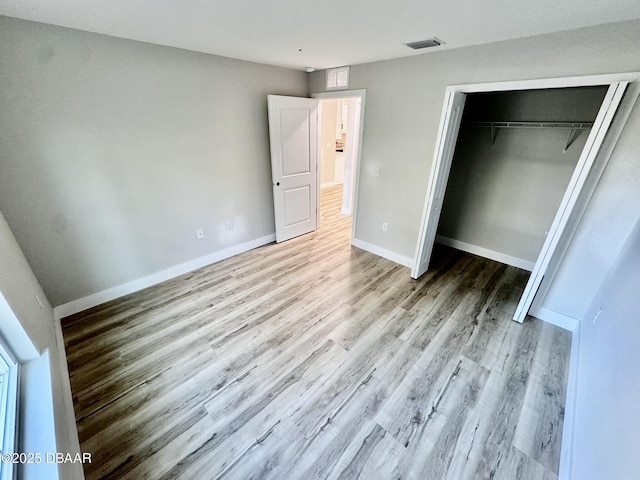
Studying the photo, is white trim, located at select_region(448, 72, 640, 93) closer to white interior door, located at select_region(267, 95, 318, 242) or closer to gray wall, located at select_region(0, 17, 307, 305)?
white interior door, located at select_region(267, 95, 318, 242)

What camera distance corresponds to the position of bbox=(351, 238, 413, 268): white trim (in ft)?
11.0

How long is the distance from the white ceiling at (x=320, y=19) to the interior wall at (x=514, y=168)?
1.17m

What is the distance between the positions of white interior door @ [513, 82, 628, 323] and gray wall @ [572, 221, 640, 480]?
0.39 metres

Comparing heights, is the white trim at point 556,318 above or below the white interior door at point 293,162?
below

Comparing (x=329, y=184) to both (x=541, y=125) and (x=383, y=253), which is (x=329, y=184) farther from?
(x=541, y=125)

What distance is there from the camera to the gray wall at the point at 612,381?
104 cm

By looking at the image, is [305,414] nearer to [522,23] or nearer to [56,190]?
[56,190]

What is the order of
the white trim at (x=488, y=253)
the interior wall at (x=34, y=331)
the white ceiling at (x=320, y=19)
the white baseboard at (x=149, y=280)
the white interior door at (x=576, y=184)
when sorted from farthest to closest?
the white trim at (x=488, y=253) < the white baseboard at (x=149, y=280) < the white interior door at (x=576, y=184) < the white ceiling at (x=320, y=19) < the interior wall at (x=34, y=331)

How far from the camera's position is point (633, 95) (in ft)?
5.65

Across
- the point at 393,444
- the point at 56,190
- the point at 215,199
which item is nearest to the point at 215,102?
the point at 215,199

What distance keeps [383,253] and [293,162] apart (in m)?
1.79

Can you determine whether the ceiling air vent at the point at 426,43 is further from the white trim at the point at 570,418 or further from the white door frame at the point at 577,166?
the white trim at the point at 570,418

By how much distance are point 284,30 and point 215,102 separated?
127 cm

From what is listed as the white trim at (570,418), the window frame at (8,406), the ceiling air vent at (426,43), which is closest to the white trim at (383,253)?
the white trim at (570,418)
